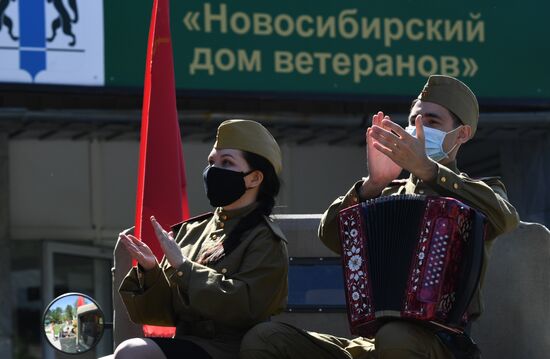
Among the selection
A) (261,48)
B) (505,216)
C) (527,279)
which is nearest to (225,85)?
(261,48)

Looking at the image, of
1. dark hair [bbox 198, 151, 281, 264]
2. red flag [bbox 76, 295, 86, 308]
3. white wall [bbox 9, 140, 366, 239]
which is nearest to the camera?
dark hair [bbox 198, 151, 281, 264]

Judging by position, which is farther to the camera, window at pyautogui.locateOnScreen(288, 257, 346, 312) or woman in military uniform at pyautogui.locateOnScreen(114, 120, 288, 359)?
window at pyautogui.locateOnScreen(288, 257, 346, 312)

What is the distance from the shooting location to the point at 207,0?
38.8 ft

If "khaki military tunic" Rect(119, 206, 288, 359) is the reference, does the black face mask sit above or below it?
above

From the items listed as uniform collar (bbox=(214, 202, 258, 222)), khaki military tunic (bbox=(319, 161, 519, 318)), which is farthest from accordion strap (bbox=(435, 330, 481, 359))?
uniform collar (bbox=(214, 202, 258, 222))

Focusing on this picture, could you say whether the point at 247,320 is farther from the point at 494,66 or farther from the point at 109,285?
the point at 109,285

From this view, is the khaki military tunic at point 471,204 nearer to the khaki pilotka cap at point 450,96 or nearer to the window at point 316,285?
the khaki pilotka cap at point 450,96

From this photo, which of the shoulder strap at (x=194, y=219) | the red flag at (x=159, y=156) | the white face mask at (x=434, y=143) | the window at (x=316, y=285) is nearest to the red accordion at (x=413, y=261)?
the white face mask at (x=434, y=143)

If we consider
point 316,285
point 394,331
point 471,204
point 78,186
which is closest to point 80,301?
point 316,285

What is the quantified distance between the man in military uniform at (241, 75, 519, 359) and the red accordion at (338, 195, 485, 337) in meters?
0.08

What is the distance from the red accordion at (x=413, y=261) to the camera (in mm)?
3668

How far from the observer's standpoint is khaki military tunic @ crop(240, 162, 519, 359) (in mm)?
3699

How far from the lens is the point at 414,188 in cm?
435

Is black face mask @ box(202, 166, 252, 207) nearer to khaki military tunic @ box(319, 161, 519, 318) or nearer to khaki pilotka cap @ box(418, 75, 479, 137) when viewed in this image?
khaki military tunic @ box(319, 161, 519, 318)
